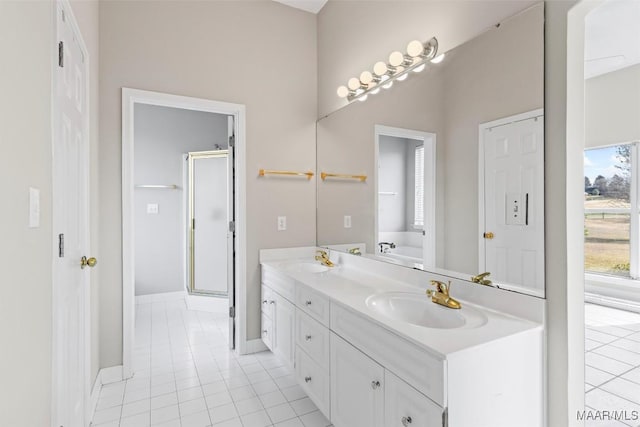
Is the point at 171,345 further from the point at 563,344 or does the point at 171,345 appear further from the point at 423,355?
the point at 563,344

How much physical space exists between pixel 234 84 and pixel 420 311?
7.23 feet

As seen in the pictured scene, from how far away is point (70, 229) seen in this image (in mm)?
1497

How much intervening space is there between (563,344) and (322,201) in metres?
2.01

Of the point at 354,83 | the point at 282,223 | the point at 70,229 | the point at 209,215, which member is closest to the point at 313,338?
the point at 282,223

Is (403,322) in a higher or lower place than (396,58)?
lower

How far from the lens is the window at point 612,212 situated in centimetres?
376

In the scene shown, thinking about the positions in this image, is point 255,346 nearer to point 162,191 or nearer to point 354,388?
point 354,388

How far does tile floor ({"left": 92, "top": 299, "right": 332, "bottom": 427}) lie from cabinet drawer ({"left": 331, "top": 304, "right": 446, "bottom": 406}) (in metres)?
0.73

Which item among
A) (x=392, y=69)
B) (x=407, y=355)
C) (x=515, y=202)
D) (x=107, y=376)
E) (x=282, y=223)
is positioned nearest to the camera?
(x=407, y=355)

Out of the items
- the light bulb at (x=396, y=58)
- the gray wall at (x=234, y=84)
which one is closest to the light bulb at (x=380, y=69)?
the light bulb at (x=396, y=58)

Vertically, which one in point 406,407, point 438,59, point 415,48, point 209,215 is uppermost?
point 415,48

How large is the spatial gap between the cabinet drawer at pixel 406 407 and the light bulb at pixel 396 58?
1.71 m

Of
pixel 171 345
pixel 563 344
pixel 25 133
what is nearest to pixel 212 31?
pixel 25 133

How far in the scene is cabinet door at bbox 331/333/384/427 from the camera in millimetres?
1349
